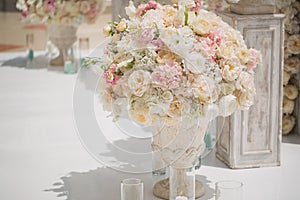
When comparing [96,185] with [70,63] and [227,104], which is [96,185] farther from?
[70,63]

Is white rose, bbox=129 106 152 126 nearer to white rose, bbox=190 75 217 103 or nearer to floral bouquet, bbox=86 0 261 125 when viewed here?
floral bouquet, bbox=86 0 261 125

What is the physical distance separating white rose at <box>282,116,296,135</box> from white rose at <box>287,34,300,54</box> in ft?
1.06

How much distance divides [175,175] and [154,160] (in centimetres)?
9

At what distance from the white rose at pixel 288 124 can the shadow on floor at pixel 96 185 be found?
0.76 meters

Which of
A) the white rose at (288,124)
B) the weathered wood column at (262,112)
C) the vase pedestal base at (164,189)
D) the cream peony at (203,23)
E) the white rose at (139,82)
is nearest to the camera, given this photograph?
the white rose at (139,82)

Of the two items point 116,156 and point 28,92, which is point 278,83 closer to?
point 116,156

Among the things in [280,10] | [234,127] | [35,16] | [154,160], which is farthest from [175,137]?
[35,16]

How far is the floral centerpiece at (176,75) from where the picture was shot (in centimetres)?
243

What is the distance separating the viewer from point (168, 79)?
241cm

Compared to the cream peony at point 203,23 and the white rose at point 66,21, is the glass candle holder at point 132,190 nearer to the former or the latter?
the cream peony at point 203,23

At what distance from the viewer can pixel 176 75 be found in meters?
2.42

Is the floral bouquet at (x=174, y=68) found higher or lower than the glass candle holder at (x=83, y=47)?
higher

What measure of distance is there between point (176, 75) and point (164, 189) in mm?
497

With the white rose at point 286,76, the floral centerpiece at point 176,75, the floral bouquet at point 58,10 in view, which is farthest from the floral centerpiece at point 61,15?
the floral centerpiece at point 176,75
